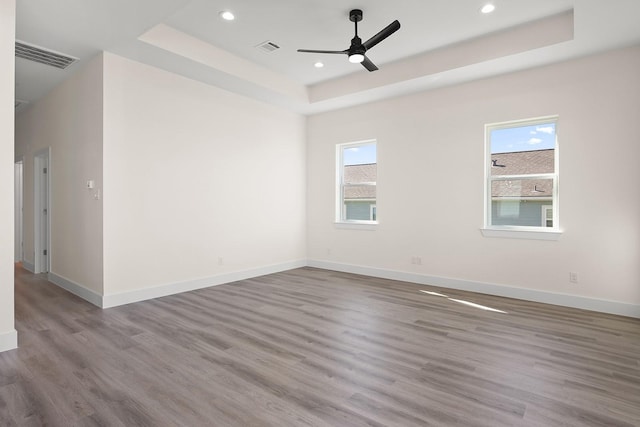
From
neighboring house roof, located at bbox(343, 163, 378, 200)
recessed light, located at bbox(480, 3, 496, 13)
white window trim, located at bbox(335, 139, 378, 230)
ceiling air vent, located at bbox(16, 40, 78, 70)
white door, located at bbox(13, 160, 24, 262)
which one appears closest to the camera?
recessed light, located at bbox(480, 3, 496, 13)

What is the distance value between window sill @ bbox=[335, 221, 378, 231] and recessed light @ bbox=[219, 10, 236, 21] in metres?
3.64

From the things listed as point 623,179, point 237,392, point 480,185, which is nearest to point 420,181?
point 480,185

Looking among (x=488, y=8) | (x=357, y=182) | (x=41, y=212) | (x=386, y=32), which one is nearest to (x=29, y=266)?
(x=41, y=212)

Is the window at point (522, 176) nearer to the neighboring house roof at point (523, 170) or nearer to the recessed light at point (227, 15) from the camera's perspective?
the neighboring house roof at point (523, 170)

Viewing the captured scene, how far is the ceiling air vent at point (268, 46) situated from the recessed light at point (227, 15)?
2.11 ft

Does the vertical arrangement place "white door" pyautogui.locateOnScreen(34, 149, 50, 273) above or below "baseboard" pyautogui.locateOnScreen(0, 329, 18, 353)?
above

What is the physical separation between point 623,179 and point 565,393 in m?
2.86

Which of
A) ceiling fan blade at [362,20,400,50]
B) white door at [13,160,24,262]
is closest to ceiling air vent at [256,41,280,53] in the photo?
ceiling fan blade at [362,20,400,50]

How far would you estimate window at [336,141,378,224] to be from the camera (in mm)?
6070

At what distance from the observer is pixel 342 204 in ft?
21.4

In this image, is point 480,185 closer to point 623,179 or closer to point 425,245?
point 425,245

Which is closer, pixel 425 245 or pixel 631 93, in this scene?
pixel 631 93

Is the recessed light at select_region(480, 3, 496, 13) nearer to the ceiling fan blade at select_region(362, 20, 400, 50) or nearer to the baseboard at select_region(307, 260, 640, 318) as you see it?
the ceiling fan blade at select_region(362, 20, 400, 50)

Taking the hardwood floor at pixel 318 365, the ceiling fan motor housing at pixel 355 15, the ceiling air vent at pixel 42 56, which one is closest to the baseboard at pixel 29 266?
the hardwood floor at pixel 318 365
